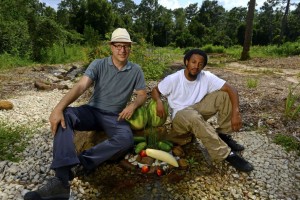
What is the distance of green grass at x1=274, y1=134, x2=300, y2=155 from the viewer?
3746mm

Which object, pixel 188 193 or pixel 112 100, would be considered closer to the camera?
pixel 188 193

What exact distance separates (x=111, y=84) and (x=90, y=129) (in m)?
0.53

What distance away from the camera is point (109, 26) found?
94.0ft

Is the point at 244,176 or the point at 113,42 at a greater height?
the point at 113,42

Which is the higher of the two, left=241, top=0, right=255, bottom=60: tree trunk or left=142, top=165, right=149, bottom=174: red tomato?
left=241, top=0, right=255, bottom=60: tree trunk

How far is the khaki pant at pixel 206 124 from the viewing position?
3.03 m

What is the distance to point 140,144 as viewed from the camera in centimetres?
333

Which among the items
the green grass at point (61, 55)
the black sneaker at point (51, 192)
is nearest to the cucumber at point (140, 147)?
the black sneaker at point (51, 192)

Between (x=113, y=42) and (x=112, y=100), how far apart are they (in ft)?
1.99

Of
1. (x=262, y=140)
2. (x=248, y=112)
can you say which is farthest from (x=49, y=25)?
(x=262, y=140)

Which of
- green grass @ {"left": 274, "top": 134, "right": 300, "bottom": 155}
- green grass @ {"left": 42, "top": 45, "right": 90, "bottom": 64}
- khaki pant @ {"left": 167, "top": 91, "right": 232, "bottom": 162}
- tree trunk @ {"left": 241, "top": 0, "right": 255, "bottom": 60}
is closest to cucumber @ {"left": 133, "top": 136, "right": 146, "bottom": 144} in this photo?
khaki pant @ {"left": 167, "top": 91, "right": 232, "bottom": 162}

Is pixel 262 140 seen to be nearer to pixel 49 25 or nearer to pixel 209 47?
pixel 49 25

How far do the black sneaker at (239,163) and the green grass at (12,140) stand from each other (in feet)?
7.77

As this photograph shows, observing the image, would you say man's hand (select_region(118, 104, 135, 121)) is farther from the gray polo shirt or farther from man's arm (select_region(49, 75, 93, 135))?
man's arm (select_region(49, 75, 93, 135))
